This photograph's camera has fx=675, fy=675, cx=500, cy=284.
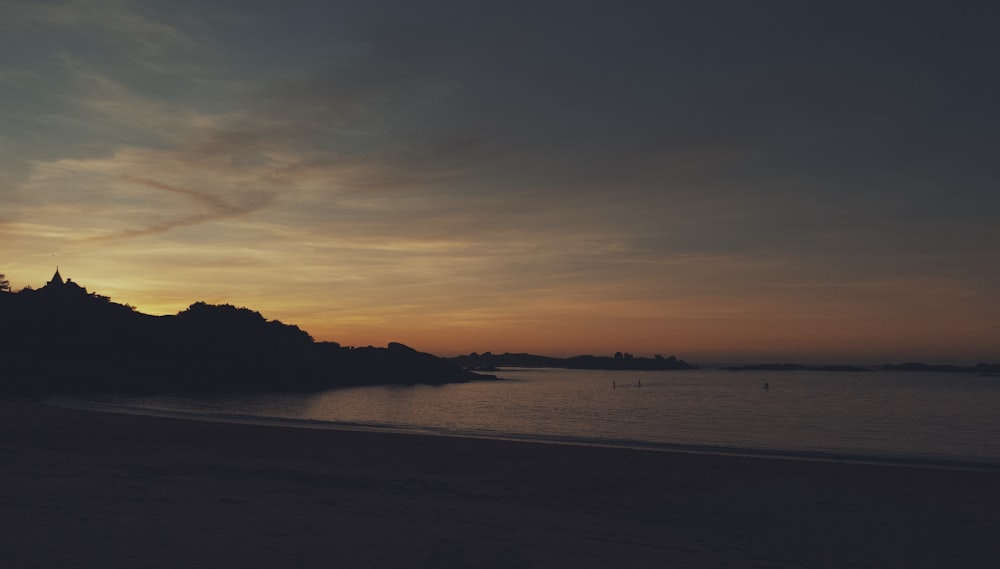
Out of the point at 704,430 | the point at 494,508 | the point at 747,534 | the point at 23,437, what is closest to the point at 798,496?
the point at 747,534

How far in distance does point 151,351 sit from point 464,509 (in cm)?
11880

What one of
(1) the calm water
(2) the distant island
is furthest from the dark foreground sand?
(2) the distant island

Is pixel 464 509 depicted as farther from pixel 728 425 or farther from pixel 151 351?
pixel 151 351

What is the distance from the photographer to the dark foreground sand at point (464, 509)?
11.4 meters

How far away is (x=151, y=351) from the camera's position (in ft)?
387

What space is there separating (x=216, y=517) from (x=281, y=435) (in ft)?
64.6

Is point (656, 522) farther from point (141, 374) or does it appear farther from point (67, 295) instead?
point (67, 295)

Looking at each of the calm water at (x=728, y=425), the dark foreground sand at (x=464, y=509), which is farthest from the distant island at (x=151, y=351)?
the dark foreground sand at (x=464, y=509)

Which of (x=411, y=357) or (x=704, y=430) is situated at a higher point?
(x=411, y=357)

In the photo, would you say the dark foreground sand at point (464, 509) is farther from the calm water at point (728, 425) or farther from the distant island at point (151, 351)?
the distant island at point (151, 351)

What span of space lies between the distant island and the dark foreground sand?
68010 millimetres

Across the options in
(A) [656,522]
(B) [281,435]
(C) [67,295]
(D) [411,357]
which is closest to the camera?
(A) [656,522]

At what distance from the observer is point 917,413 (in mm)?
73625

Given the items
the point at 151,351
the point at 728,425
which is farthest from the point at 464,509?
the point at 151,351
